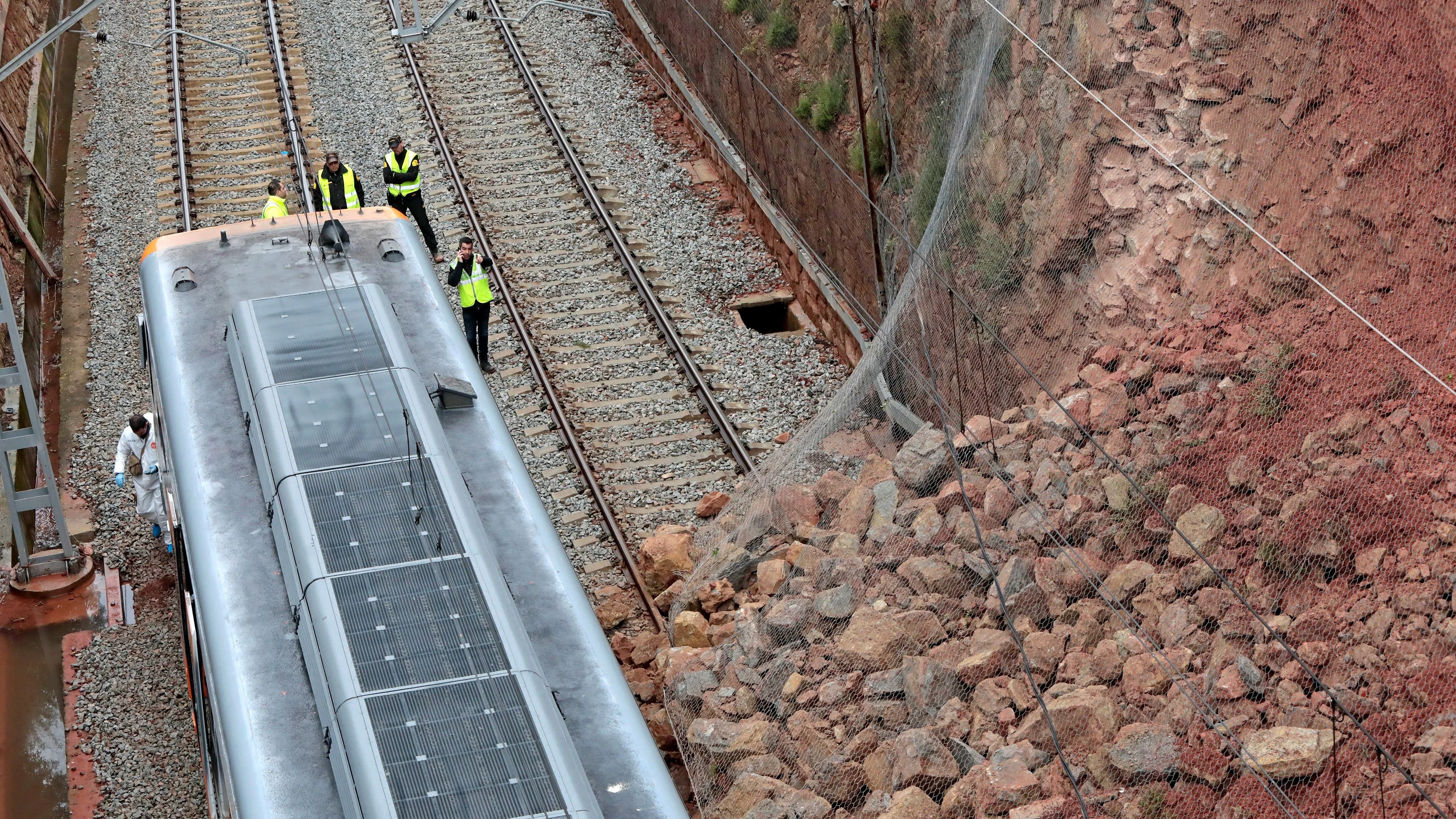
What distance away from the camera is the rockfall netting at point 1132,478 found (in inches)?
372

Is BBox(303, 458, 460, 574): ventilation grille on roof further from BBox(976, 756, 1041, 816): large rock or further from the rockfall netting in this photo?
BBox(976, 756, 1041, 816): large rock

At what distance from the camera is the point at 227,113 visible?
2477 cm

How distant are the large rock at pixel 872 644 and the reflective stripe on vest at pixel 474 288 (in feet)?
26.1

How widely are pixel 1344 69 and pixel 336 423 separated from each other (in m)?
8.82

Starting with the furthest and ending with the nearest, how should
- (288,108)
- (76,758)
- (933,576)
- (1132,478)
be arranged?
(288,108)
(76,758)
(933,576)
(1132,478)

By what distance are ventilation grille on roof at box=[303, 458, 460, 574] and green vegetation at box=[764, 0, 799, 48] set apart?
12900 millimetres

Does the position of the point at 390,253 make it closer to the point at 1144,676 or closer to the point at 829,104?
the point at 829,104

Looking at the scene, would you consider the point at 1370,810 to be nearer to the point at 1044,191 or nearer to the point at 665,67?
the point at 1044,191

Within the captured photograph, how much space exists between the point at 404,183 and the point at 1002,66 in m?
8.93

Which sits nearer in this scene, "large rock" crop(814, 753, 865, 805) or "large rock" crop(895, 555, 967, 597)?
"large rock" crop(814, 753, 865, 805)

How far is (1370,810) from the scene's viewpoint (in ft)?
28.0

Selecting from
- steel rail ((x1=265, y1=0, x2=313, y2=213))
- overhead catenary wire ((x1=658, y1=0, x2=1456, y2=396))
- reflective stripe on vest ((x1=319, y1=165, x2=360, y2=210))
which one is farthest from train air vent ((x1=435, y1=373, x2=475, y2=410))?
steel rail ((x1=265, y1=0, x2=313, y2=213))

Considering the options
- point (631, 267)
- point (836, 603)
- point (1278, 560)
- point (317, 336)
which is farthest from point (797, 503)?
point (631, 267)

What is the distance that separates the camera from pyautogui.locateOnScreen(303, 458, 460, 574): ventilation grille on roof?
10.0 metres
